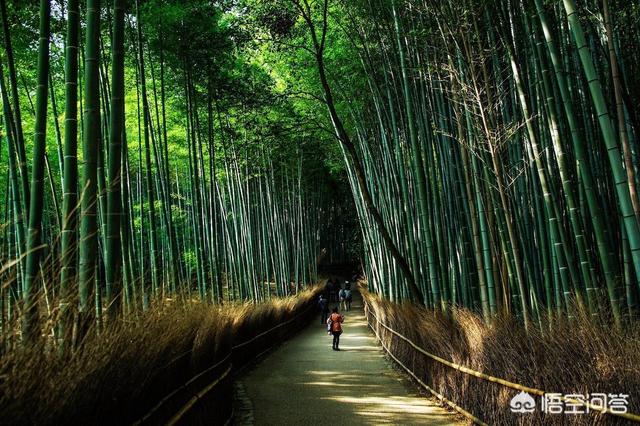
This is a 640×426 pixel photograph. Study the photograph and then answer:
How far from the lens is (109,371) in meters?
1.96

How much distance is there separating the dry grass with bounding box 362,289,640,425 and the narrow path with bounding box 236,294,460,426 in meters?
0.37

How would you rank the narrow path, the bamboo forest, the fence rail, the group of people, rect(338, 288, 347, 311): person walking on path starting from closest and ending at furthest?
1. the bamboo forest
2. the fence rail
3. the narrow path
4. the group of people
5. rect(338, 288, 347, 311): person walking on path

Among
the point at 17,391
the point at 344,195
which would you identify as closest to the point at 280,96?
the point at 17,391

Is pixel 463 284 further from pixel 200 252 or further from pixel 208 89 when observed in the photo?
pixel 208 89

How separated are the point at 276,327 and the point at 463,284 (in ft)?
14.0

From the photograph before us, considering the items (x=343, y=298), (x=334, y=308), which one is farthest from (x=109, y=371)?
(x=343, y=298)

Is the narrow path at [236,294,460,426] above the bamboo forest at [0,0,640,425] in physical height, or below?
below

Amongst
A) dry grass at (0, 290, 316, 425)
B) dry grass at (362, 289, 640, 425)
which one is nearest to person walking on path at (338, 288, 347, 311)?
dry grass at (362, 289, 640, 425)

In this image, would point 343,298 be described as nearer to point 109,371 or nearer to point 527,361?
point 527,361

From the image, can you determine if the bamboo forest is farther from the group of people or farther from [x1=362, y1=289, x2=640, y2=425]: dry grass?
the group of people

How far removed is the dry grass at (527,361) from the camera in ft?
7.42

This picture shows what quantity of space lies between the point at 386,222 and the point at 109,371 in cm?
647

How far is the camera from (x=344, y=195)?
73.9 ft

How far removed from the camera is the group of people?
27.8 ft
